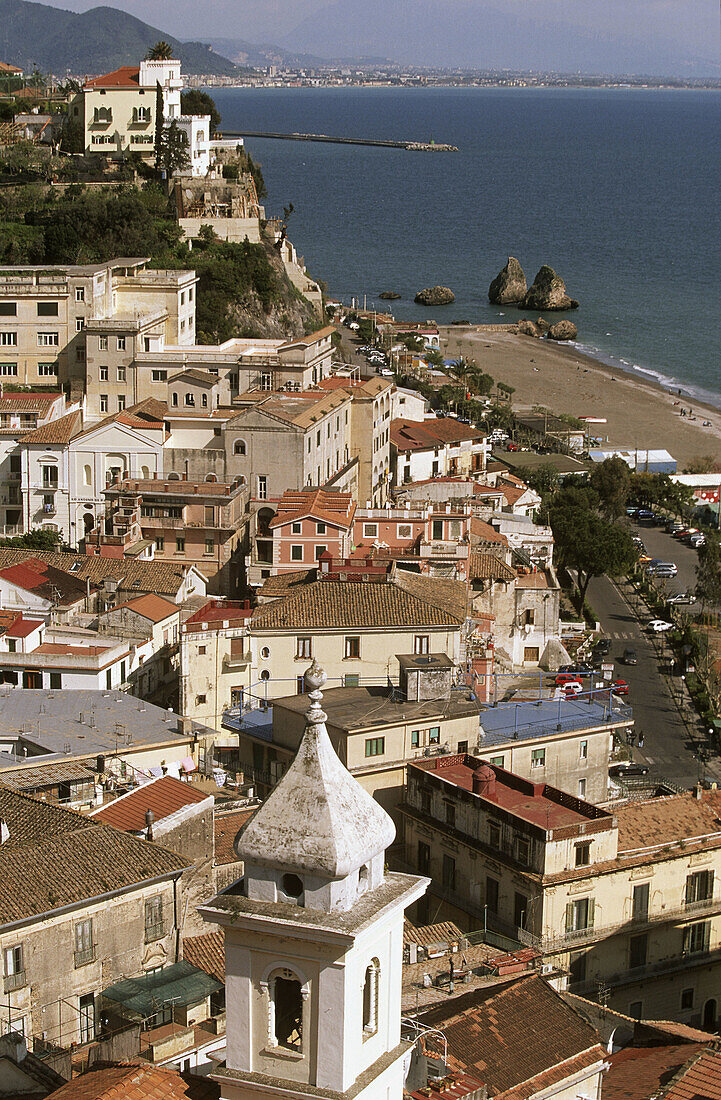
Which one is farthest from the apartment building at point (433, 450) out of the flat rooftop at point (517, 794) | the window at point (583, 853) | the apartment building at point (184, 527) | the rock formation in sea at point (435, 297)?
the rock formation in sea at point (435, 297)

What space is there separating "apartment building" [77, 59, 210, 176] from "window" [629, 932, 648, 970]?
52.5 m

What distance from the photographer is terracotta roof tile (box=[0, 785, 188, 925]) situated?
16.5 metres

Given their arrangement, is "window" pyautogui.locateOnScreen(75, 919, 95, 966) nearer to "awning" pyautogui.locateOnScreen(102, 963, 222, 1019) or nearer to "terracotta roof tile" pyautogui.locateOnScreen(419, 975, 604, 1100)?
"awning" pyautogui.locateOnScreen(102, 963, 222, 1019)

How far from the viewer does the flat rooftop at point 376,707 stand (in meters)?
24.8

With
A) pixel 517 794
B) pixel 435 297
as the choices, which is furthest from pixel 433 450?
pixel 435 297

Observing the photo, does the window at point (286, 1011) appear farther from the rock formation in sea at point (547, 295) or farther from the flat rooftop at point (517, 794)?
the rock formation in sea at point (547, 295)

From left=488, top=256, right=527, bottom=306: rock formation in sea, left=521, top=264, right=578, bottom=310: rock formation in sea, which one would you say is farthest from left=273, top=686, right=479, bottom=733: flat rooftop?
left=488, top=256, right=527, bottom=306: rock formation in sea

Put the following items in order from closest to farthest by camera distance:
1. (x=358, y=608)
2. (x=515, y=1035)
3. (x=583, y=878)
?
(x=515, y=1035) < (x=583, y=878) < (x=358, y=608)

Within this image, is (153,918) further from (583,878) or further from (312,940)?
(312,940)

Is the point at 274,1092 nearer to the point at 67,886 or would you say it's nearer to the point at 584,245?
the point at 67,886

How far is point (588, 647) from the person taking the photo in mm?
40219

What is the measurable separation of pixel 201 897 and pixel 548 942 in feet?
16.1

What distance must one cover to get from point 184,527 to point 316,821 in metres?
30.2

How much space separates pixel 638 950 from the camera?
22.2 metres
